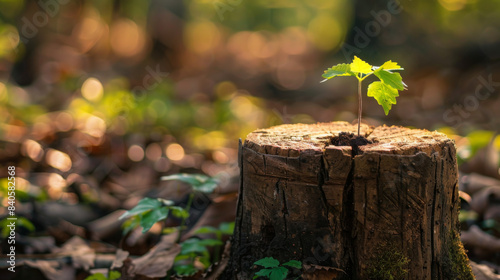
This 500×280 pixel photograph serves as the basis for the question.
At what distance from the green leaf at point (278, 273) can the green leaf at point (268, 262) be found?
0.02m

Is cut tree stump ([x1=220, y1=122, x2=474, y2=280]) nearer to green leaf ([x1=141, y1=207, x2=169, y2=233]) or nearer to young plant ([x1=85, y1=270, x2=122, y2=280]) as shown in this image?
green leaf ([x1=141, y1=207, x2=169, y2=233])

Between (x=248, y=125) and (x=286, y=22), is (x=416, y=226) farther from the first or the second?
(x=286, y=22)

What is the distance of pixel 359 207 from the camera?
1.63m

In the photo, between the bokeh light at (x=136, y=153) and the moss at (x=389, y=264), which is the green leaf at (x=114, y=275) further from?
the bokeh light at (x=136, y=153)

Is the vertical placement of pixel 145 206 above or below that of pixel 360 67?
below

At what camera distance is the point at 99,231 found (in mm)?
2838

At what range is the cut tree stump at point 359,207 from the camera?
1593mm

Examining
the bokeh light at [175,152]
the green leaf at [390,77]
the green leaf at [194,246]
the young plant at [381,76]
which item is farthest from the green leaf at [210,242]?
the bokeh light at [175,152]

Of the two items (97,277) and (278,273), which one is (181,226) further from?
(278,273)

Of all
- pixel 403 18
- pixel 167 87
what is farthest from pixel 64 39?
pixel 403 18

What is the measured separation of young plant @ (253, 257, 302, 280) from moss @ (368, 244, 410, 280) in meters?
0.29

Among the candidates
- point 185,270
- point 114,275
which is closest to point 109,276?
point 114,275

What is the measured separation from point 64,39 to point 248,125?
15.0ft

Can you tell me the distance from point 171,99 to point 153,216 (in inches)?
175
